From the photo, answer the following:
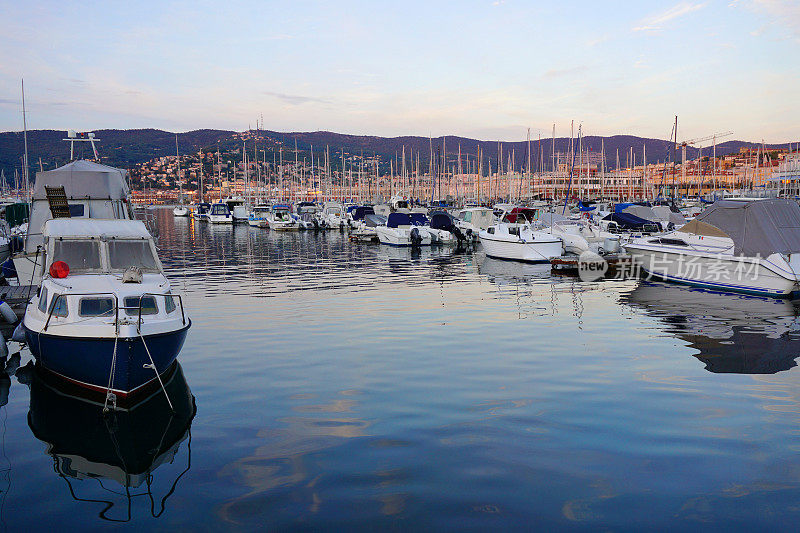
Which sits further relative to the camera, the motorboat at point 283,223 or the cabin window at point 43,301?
the motorboat at point 283,223

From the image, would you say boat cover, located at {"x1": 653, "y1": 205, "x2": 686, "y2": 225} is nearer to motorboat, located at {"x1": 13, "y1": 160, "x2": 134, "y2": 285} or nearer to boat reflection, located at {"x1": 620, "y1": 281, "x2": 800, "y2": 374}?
boat reflection, located at {"x1": 620, "y1": 281, "x2": 800, "y2": 374}

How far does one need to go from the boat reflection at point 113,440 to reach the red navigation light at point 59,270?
86.3 inches

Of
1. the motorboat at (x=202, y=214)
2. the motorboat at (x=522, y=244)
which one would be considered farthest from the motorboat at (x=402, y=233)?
the motorboat at (x=202, y=214)

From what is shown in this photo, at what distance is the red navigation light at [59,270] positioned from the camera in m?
Answer: 12.7

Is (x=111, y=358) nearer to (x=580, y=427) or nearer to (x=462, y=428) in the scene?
(x=462, y=428)

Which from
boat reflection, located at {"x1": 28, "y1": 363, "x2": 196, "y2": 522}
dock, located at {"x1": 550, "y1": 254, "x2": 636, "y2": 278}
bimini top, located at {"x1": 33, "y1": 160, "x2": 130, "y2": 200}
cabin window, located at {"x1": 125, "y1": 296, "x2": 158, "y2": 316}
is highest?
bimini top, located at {"x1": 33, "y1": 160, "x2": 130, "y2": 200}

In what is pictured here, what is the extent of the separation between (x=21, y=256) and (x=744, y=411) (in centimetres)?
2275

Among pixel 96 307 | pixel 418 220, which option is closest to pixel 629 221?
pixel 418 220

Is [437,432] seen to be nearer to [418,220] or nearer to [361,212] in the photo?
[418,220]

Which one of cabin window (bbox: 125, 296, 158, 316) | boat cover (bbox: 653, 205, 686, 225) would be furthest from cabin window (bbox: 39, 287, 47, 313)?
boat cover (bbox: 653, 205, 686, 225)

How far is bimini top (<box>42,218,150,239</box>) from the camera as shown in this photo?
14172mm

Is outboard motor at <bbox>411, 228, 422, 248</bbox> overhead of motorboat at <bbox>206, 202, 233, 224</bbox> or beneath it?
beneath

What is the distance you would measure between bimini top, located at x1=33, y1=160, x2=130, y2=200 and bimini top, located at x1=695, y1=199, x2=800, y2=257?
25329mm

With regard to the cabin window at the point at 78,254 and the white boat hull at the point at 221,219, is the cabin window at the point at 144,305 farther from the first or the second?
the white boat hull at the point at 221,219
